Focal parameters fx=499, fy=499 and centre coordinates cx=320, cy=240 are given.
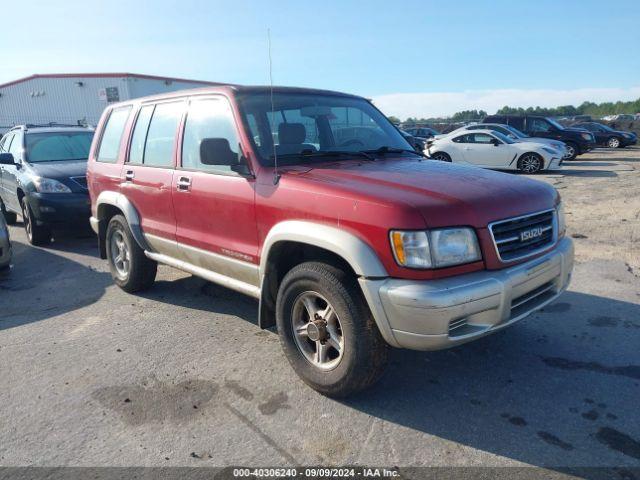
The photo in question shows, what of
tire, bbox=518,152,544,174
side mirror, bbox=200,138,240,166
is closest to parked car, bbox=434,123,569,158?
tire, bbox=518,152,544,174

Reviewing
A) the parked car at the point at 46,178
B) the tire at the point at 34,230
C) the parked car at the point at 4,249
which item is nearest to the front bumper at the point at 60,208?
the parked car at the point at 46,178

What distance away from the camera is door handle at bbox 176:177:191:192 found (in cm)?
413

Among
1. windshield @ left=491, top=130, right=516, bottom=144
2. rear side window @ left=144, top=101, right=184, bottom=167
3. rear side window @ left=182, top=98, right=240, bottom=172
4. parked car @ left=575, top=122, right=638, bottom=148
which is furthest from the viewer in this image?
parked car @ left=575, top=122, right=638, bottom=148

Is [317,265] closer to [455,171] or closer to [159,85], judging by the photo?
[455,171]

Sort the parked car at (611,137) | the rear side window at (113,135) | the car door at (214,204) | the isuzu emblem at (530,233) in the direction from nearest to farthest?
the isuzu emblem at (530,233) < the car door at (214,204) < the rear side window at (113,135) < the parked car at (611,137)

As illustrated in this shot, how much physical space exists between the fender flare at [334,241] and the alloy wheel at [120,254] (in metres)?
2.61

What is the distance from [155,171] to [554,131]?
20.3 m

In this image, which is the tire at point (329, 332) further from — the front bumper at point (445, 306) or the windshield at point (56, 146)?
the windshield at point (56, 146)

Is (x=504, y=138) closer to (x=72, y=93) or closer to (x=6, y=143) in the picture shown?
(x=6, y=143)

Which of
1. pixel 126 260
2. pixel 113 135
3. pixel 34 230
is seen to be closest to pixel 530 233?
pixel 126 260

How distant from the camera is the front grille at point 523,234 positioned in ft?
9.75

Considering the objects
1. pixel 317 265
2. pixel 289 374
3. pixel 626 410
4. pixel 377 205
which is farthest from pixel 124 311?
pixel 626 410

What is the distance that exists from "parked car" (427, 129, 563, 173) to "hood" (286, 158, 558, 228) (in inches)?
497

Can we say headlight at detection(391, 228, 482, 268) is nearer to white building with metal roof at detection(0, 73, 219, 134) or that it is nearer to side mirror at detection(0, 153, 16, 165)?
side mirror at detection(0, 153, 16, 165)
